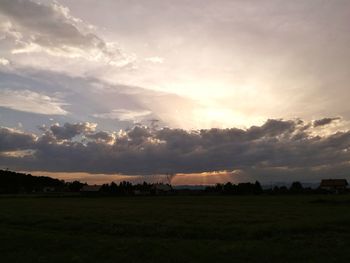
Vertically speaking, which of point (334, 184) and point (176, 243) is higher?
point (334, 184)

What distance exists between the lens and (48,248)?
24.1 m

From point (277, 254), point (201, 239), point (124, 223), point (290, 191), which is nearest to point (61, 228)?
point (124, 223)

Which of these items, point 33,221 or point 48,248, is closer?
point 48,248

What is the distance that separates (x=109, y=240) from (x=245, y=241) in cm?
830

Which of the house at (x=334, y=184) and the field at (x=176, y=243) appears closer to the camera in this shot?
the field at (x=176, y=243)

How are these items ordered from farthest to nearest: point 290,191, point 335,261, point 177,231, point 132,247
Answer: point 290,191
point 177,231
point 132,247
point 335,261

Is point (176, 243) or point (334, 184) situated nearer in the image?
point (176, 243)

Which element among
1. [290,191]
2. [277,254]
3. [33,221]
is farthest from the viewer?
[290,191]

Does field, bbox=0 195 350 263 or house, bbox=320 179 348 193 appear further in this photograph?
house, bbox=320 179 348 193

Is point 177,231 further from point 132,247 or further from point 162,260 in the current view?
point 162,260

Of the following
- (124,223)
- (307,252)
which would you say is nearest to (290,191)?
(124,223)

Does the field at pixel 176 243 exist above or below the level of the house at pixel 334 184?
below

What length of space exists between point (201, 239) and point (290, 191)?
416 feet

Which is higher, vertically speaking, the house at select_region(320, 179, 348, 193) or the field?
the house at select_region(320, 179, 348, 193)
